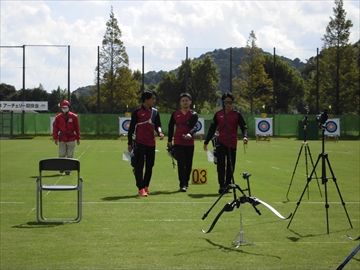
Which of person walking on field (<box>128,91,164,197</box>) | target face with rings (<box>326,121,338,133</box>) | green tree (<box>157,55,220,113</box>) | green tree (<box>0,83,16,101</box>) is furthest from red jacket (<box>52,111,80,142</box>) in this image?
green tree (<box>0,83,16,101</box>)

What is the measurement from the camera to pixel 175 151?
14.0 m

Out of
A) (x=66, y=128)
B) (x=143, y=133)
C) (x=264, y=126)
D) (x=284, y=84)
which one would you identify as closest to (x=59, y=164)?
(x=143, y=133)

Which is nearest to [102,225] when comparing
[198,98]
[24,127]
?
[24,127]

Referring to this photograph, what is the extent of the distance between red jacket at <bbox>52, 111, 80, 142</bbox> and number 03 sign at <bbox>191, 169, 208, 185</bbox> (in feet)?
12.6

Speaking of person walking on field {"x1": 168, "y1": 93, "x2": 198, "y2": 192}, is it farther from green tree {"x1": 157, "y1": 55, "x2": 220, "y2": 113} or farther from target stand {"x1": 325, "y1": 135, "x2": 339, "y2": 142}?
green tree {"x1": 157, "y1": 55, "x2": 220, "y2": 113}

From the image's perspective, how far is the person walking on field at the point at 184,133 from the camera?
531 inches

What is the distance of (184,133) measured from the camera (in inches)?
539

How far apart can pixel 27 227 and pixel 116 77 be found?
6483 cm

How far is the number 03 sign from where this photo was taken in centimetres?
1527

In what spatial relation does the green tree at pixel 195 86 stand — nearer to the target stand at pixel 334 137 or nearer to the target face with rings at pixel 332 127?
the target stand at pixel 334 137

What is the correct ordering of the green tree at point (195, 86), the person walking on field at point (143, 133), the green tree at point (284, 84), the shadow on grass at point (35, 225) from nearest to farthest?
the shadow on grass at point (35, 225) < the person walking on field at point (143, 133) < the green tree at point (195, 86) < the green tree at point (284, 84)

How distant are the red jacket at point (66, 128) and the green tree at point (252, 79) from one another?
190 feet

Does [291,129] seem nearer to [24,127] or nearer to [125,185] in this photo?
[24,127]

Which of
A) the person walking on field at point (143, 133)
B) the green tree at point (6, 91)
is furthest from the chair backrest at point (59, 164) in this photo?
the green tree at point (6, 91)
